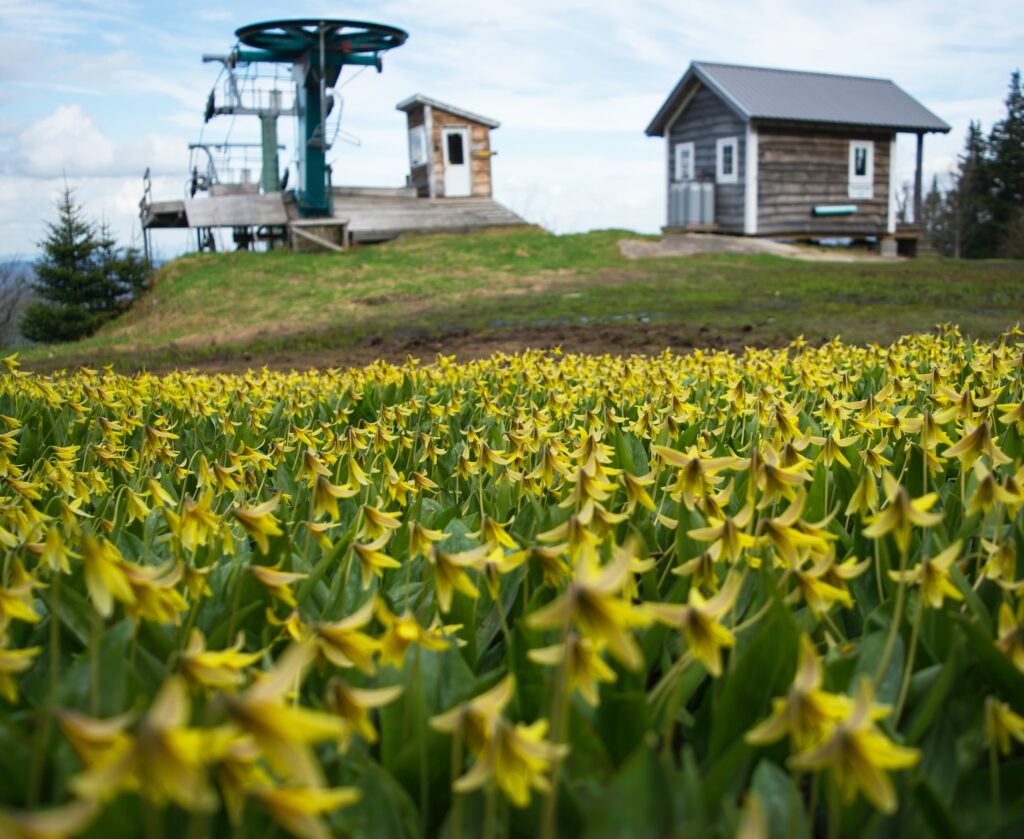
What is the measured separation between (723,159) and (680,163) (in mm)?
2312

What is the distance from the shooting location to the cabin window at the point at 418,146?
29.7m

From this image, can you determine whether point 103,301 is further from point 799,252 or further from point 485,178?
point 799,252

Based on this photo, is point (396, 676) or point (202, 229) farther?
point (202, 229)

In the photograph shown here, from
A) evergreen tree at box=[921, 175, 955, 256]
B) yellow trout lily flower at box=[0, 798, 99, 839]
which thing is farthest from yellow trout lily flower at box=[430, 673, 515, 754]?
evergreen tree at box=[921, 175, 955, 256]

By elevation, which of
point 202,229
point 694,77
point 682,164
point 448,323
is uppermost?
point 694,77

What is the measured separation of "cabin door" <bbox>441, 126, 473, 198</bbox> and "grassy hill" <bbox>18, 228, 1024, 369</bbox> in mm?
3160

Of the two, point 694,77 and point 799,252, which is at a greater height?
point 694,77

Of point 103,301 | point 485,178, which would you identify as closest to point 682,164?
point 485,178

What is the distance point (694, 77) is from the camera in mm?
29750

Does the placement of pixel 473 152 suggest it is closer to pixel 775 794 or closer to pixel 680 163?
pixel 680 163

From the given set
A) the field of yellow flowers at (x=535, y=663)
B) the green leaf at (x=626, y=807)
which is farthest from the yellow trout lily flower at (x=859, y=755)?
the green leaf at (x=626, y=807)

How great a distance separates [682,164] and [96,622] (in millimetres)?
31463

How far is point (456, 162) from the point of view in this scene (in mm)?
29828

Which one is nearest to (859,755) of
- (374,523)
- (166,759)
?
(166,759)
